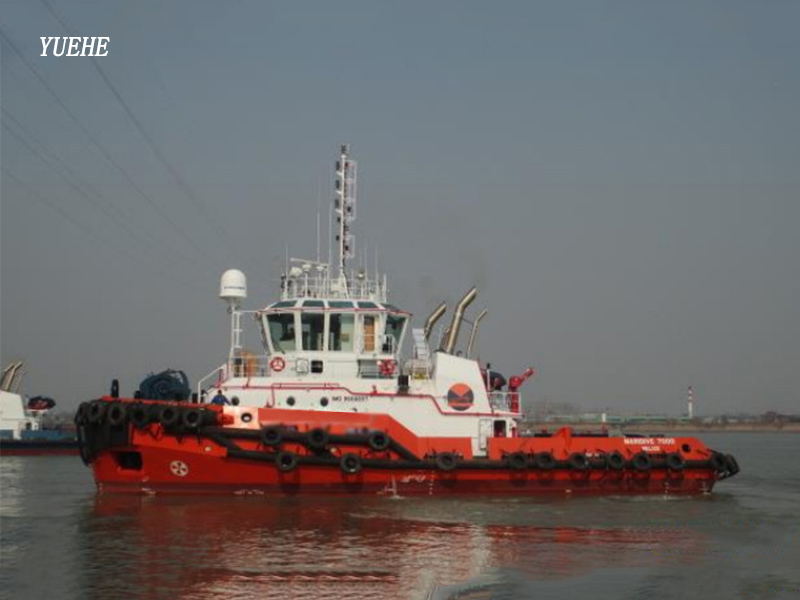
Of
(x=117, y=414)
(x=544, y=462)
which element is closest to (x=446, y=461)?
(x=544, y=462)

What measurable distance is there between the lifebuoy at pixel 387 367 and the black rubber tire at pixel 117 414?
193 inches

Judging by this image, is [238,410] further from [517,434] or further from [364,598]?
[364,598]

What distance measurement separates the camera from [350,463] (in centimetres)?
1742

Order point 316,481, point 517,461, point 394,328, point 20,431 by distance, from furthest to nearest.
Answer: point 20,431 → point 394,328 → point 517,461 → point 316,481

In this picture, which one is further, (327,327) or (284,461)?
(327,327)

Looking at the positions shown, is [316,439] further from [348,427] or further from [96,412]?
[96,412]

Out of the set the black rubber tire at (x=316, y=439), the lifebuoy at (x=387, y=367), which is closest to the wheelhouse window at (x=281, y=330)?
the lifebuoy at (x=387, y=367)

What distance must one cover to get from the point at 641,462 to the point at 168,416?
9.17m

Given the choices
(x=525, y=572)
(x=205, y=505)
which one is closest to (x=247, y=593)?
(x=525, y=572)

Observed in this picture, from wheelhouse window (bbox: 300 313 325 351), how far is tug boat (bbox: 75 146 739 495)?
1.1 inches

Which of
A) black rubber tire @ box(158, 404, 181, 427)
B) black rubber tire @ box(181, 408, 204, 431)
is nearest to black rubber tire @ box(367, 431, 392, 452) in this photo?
black rubber tire @ box(181, 408, 204, 431)

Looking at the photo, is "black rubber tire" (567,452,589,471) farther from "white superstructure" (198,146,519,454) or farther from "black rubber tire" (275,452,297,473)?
"black rubber tire" (275,452,297,473)

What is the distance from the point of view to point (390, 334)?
1977 cm

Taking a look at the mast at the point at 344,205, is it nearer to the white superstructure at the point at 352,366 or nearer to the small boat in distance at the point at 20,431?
the white superstructure at the point at 352,366
